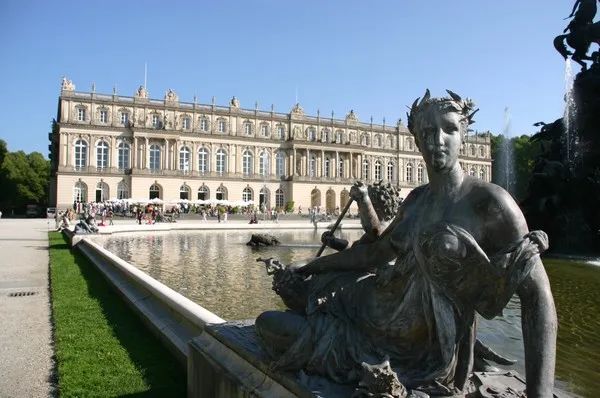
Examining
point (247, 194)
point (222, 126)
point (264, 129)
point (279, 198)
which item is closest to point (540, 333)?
point (247, 194)

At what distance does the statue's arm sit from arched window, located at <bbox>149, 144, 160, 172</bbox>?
2230 inches

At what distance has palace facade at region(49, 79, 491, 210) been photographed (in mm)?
52531

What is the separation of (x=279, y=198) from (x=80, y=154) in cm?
2450

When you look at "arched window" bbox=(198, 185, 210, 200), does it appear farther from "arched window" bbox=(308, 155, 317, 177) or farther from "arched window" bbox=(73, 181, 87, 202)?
"arched window" bbox=(308, 155, 317, 177)

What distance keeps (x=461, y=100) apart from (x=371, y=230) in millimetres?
806

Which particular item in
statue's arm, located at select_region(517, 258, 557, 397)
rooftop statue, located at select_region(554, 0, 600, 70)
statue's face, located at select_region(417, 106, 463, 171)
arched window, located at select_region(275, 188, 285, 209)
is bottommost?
statue's arm, located at select_region(517, 258, 557, 397)

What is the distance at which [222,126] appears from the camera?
196ft

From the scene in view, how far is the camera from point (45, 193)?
6153 centimetres

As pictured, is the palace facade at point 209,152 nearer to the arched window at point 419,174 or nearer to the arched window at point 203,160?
the arched window at point 203,160

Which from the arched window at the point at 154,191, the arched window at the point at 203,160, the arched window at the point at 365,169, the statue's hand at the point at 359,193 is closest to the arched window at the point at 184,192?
the arched window at the point at 154,191

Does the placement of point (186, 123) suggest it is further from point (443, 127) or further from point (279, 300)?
point (443, 127)

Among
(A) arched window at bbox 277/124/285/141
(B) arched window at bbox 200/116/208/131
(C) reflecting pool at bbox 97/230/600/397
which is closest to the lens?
(C) reflecting pool at bbox 97/230/600/397

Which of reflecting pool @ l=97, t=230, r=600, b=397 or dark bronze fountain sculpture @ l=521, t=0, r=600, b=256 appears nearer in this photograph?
reflecting pool @ l=97, t=230, r=600, b=397

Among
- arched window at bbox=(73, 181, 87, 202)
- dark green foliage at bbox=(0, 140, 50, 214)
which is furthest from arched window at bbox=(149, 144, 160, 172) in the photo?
dark green foliage at bbox=(0, 140, 50, 214)
